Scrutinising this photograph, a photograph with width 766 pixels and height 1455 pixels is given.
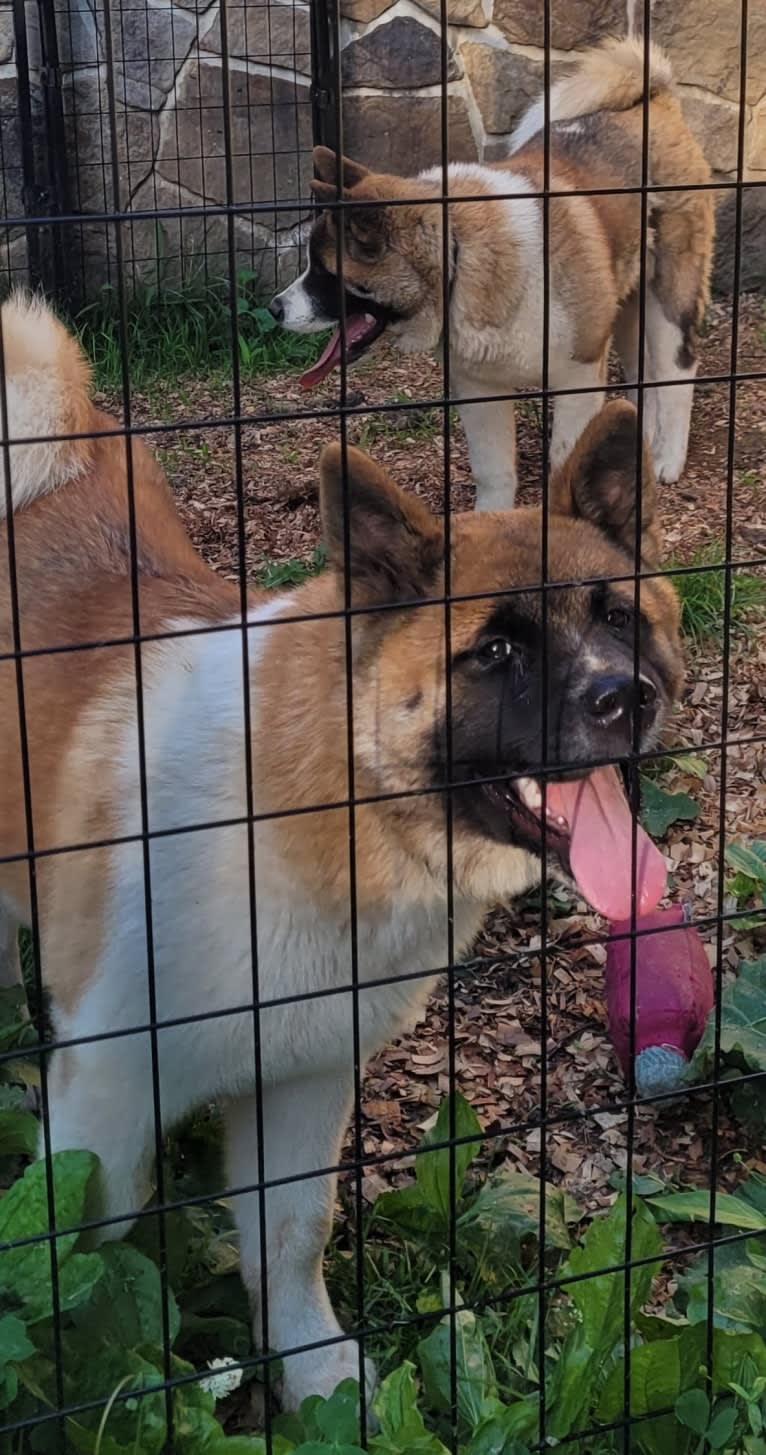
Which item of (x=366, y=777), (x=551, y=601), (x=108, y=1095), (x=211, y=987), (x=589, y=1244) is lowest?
(x=589, y=1244)

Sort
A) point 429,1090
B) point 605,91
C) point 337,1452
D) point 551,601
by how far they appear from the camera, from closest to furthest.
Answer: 1. point 337,1452
2. point 551,601
3. point 429,1090
4. point 605,91

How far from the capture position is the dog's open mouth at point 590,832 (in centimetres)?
191

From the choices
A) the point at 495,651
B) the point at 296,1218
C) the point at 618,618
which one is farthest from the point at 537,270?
the point at 296,1218

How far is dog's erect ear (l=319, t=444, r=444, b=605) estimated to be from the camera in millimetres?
1838

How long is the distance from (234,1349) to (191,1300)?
0.32 ft

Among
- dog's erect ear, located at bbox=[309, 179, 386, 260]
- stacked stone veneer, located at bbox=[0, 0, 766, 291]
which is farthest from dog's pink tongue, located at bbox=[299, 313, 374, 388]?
stacked stone veneer, located at bbox=[0, 0, 766, 291]

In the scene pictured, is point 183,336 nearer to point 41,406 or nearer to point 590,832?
point 41,406

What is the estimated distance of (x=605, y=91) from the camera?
6.04m

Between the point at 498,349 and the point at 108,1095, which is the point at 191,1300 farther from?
the point at 498,349

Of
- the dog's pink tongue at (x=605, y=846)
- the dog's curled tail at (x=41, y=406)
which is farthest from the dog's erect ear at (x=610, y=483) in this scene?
the dog's curled tail at (x=41, y=406)

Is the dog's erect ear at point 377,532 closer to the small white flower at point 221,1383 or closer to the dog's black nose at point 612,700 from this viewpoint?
the dog's black nose at point 612,700

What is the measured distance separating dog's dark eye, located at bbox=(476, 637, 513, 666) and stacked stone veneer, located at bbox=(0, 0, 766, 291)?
556cm

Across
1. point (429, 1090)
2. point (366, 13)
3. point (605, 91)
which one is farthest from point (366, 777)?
point (366, 13)

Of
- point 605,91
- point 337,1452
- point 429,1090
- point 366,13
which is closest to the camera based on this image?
point 337,1452
